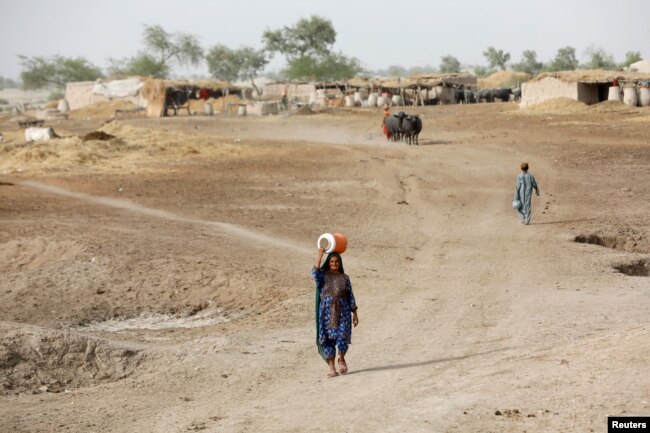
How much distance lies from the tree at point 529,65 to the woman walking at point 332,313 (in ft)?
300

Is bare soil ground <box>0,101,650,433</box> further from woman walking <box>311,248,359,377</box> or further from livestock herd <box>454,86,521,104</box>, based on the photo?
livestock herd <box>454,86,521,104</box>

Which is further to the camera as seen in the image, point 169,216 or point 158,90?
point 158,90

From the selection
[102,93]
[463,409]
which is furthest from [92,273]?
[102,93]

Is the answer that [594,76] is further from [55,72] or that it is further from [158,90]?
[55,72]

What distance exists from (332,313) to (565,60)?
3734 inches

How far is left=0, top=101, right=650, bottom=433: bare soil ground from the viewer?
25.3 feet

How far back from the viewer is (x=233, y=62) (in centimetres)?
10869

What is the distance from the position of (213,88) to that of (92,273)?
4699 centimetres

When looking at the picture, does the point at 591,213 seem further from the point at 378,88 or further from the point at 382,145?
the point at 378,88

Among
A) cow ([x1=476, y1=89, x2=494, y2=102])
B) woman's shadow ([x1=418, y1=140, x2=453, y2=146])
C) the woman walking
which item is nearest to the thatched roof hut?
cow ([x1=476, y1=89, x2=494, y2=102])

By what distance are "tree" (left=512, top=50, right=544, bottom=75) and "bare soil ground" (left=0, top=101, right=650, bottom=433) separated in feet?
244

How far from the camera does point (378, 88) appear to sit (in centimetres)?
5862

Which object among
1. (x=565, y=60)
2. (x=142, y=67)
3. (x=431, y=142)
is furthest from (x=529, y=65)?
(x=431, y=142)

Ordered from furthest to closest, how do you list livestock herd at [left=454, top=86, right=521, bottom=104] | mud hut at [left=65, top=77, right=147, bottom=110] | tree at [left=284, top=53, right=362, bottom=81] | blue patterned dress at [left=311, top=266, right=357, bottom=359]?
1. tree at [left=284, top=53, right=362, bottom=81]
2. mud hut at [left=65, top=77, right=147, bottom=110]
3. livestock herd at [left=454, top=86, right=521, bottom=104]
4. blue patterned dress at [left=311, top=266, right=357, bottom=359]
